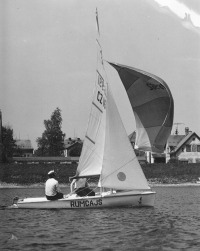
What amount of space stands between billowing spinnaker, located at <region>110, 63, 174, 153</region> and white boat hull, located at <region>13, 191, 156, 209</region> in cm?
246

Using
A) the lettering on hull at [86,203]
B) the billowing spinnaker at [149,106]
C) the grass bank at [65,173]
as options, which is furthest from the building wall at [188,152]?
the lettering on hull at [86,203]

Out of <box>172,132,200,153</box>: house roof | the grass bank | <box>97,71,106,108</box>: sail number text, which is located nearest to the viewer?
<box>97,71,106,108</box>: sail number text

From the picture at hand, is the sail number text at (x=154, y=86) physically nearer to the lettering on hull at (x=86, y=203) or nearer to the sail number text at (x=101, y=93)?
the sail number text at (x=101, y=93)

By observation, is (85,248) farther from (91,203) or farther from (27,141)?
(27,141)

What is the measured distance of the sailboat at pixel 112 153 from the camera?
86.7 ft

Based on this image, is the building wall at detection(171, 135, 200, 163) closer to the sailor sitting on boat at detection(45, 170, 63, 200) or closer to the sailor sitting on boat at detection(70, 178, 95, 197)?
the sailor sitting on boat at detection(70, 178, 95, 197)

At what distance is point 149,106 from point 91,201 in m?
5.33

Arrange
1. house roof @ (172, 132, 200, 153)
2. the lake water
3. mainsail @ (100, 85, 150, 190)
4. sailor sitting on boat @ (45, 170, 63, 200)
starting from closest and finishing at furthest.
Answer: the lake water → sailor sitting on boat @ (45, 170, 63, 200) → mainsail @ (100, 85, 150, 190) → house roof @ (172, 132, 200, 153)

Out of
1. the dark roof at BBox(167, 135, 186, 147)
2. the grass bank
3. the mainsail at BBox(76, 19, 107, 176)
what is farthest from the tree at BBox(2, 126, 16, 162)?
the mainsail at BBox(76, 19, 107, 176)

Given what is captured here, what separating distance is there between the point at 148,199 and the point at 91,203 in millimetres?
2988

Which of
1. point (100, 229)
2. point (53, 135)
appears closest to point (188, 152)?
point (53, 135)

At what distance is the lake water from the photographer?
16.6m

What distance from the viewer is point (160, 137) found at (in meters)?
26.9

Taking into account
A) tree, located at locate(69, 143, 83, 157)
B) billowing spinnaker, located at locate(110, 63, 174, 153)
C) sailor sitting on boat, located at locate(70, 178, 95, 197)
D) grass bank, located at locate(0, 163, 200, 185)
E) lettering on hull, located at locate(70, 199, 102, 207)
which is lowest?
lettering on hull, located at locate(70, 199, 102, 207)
